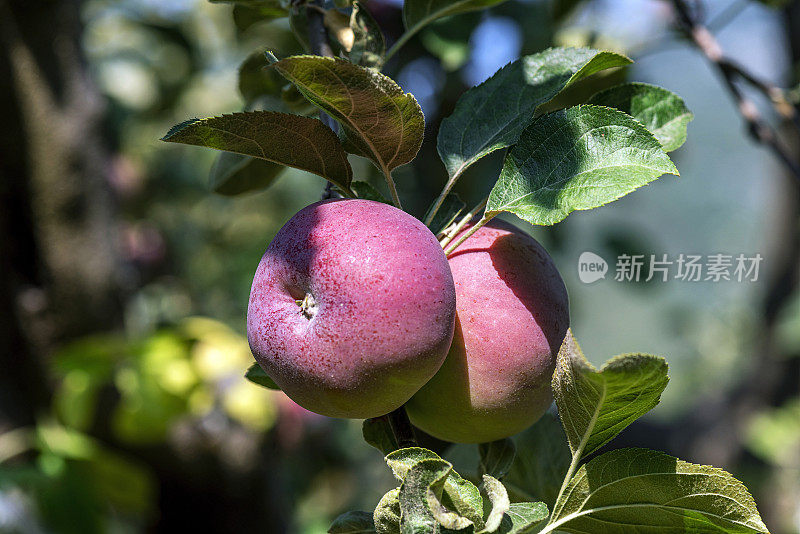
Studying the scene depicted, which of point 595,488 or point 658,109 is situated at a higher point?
point 658,109

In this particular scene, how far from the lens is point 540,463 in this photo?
0.50m

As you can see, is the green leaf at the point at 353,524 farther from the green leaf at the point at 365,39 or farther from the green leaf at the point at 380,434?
the green leaf at the point at 365,39

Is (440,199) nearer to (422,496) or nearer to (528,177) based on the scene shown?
(528,177)

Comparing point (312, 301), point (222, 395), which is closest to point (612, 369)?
point (312, 301)

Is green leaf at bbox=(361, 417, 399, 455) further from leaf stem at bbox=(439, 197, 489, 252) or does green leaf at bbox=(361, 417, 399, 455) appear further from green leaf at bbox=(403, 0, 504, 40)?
green leaf at bbox=(403, 0, 504, 40)

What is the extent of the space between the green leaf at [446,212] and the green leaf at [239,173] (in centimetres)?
15

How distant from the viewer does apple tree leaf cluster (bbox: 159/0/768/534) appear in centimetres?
35

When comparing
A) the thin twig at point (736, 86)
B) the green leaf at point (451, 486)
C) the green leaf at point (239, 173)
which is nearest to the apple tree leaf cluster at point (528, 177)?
the green leaf at point (451, 486)

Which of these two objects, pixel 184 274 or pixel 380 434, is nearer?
pixel 380 434

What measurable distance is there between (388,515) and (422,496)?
4cm

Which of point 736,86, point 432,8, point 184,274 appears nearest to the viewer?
point 432,8

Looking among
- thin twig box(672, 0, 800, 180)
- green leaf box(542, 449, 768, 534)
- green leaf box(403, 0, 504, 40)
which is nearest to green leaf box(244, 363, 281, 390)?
green leaf box(542, 449, 768, 534)

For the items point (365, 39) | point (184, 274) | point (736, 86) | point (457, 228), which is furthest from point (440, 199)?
point (184, 274)

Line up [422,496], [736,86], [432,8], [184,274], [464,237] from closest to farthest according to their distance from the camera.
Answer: [422,496] → [464,237] → [432,8] → [736,86] → [184,274]
